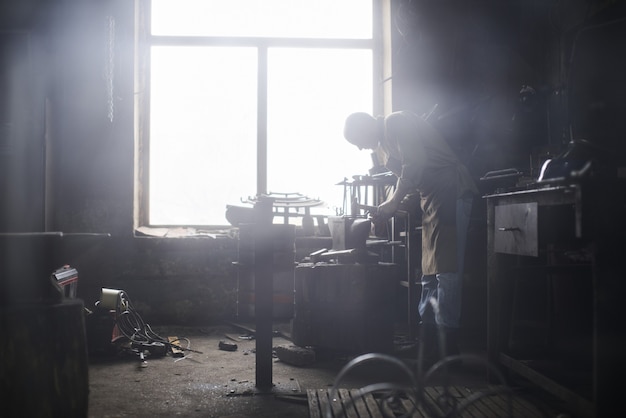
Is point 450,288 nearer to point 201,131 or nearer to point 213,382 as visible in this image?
point 213,382

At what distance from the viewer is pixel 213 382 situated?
321 centimetres

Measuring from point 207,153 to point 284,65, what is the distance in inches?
52.0

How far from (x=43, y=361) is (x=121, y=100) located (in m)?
3.75

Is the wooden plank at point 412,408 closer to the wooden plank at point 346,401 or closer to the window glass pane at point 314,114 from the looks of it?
the wooden plank at point 346,401

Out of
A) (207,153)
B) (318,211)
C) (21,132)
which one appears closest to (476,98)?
(318,211)

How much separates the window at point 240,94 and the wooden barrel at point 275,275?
1015 millimetres

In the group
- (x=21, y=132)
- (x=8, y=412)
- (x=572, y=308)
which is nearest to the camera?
(x=8, y=412)

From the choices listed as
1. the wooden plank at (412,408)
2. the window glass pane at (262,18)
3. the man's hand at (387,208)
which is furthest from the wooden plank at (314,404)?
the window glass pane at (262,18)

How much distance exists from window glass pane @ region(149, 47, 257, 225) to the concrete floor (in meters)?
2.04

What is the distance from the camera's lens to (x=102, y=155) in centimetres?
524

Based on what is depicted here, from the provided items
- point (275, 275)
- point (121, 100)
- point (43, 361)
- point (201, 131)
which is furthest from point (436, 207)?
point (121, 100)

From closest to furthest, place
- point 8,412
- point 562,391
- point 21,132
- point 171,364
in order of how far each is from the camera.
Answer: point 8,412
point 562,391
point 171,364
point 21,132

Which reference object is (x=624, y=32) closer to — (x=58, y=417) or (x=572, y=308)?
(x=572, y=308)

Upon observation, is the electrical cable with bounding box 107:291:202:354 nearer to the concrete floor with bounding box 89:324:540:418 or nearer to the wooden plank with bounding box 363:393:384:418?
the concrete floor with bounding box 89:324:540:418
